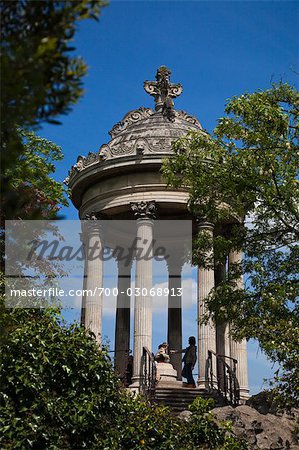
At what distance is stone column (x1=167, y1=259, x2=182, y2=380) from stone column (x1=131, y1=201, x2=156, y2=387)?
24.2ft

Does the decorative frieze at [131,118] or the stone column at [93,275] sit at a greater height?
the decorative frieze at [131,118]

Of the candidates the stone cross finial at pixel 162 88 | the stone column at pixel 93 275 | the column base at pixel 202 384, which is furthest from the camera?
the stone cross finial at pixel 162 88

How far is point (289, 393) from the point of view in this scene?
48.3 feet

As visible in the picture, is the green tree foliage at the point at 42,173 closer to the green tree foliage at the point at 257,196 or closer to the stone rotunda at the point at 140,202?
the stone rotunda at the point at 140,202

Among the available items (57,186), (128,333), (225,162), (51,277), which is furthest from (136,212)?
(225,162)

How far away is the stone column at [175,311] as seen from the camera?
113 feet

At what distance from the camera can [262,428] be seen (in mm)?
17000

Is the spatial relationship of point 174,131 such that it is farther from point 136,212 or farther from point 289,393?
point 289,393

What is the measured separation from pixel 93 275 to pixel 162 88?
38.0 ft

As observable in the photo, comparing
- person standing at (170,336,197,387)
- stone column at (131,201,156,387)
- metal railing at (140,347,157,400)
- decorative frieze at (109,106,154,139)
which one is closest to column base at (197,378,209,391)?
person standing at (170,336,197,387)

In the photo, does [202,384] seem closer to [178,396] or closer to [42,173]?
[178,396]

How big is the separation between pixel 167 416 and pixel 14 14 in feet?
40.3

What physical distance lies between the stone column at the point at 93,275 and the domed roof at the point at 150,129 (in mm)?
2912

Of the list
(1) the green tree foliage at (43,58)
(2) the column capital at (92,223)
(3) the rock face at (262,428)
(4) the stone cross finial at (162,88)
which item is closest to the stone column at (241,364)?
(2) the column capital at (92,223)
